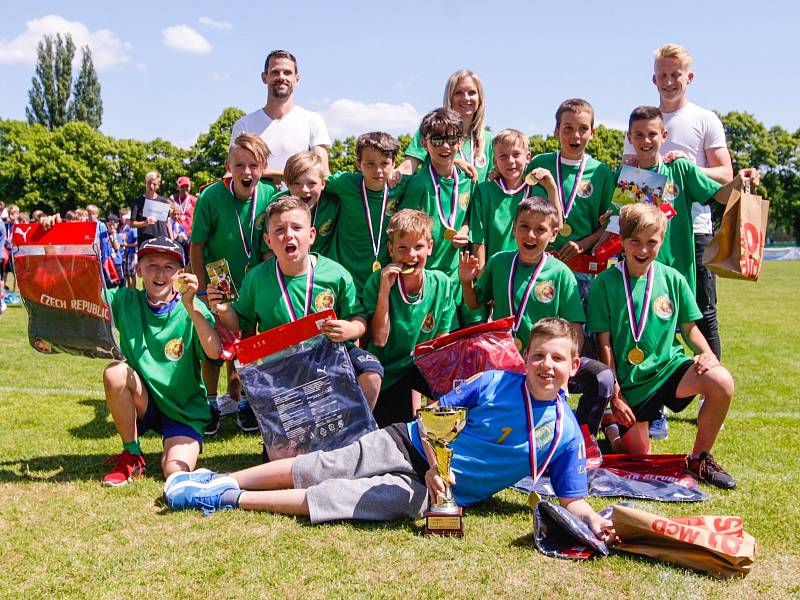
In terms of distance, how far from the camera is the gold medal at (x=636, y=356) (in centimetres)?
453

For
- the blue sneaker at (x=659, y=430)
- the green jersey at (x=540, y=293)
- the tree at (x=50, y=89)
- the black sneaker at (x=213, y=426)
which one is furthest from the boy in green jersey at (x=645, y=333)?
the tree at (x=50, y=89)

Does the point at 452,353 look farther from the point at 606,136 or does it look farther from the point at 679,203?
the point at 606,136

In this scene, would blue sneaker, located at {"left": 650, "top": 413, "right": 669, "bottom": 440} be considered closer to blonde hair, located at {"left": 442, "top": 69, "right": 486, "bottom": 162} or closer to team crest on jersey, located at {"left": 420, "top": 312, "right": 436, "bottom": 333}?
team crest on jersey, located at {"left": 420, "top": 312, "right": 436, "bottom": 333}

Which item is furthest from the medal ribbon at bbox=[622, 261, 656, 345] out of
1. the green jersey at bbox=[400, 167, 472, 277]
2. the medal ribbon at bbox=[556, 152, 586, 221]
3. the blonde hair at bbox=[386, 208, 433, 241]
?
the blonde hair at bbox=[386, 208, 433, 241]

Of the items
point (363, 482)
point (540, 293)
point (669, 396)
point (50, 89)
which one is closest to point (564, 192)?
point (540, 293)

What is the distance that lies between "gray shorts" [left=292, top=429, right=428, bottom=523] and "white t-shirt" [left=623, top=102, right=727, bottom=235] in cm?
323

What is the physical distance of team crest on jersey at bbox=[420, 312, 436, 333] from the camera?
4.68 meters

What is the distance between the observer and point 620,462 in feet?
14.8

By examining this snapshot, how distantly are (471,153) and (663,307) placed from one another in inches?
74.8

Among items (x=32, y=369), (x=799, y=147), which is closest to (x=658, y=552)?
(x=32, y=369)

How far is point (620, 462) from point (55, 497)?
10.6 ft

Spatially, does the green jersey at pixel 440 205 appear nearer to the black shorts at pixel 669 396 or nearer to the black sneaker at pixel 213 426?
the black shorts at pixel 669 396

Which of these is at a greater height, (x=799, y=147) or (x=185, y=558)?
(x=799, y=147)

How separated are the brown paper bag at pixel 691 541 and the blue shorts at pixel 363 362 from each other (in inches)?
66.1
